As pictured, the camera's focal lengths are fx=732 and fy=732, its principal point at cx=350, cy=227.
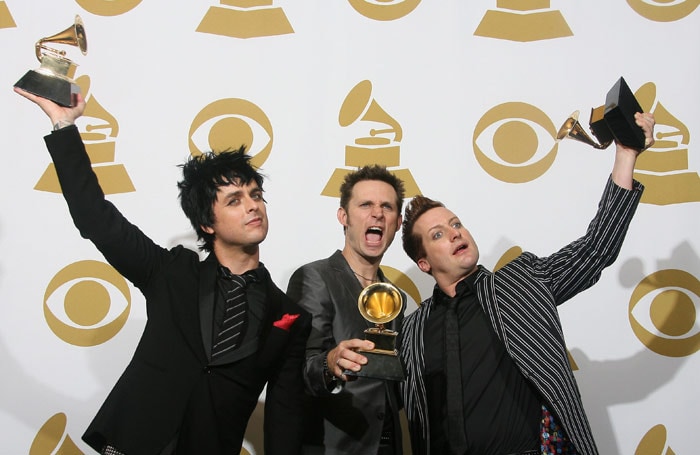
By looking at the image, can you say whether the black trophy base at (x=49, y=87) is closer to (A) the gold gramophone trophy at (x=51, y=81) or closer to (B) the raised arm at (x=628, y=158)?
(A) the gold gramophone trophy at (x=51, y=81)

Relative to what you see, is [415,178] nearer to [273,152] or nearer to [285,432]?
[273,152]

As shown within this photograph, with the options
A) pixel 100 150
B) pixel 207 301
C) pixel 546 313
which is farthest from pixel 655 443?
pixel 100 150

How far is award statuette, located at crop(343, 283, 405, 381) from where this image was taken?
2.16 m

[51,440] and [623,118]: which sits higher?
[623,118]

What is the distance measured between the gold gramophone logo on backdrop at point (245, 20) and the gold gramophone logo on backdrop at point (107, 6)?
1.25ft

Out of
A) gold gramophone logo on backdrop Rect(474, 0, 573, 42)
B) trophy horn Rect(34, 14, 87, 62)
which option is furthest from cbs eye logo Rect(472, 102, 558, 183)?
trophy horn Rect(34, 14, 87, 62)

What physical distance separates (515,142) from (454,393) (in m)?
1.67

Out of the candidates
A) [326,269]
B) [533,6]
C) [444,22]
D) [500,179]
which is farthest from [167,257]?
[533,6]

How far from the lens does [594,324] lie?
136 inches

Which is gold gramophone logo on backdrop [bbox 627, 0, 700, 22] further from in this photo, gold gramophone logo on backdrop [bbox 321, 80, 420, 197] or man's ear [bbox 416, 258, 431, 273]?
man's ear [bbox 416, 258, 431, 273]

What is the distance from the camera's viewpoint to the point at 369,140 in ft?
11.7

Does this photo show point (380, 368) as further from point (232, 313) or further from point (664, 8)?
point (664, 8)

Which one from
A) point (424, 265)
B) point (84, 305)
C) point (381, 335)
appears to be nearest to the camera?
→ point (381, 335)

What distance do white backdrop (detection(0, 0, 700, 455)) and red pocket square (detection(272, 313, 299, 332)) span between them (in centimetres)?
104
